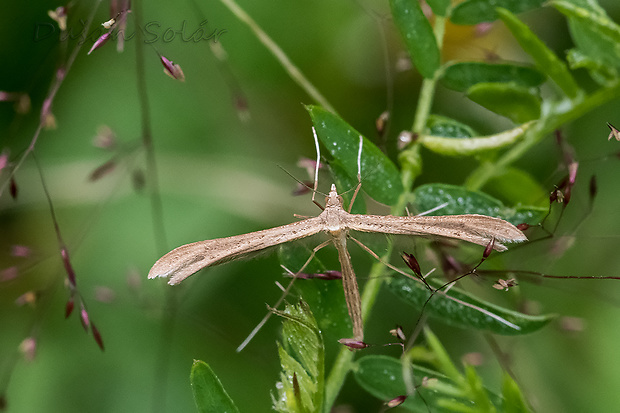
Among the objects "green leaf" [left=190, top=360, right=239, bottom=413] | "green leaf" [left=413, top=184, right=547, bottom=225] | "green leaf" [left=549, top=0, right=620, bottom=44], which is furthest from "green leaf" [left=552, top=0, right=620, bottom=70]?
"green leaf" [left=190, top=360, right=239, bottom=413]

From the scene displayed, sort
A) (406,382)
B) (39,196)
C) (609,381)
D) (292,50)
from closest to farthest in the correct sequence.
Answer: (406,382) < (609,381) < (39,196) < (292,50)

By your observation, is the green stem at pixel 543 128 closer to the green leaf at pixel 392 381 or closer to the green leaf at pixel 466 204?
the green leaf at pixel 466 204

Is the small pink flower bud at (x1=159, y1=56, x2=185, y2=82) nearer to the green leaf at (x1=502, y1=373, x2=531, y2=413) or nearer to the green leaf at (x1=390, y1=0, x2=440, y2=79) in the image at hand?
the green leaf at (x1=390, y1=0, x2=440, y2=79)

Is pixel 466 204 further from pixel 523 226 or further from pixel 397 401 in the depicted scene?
pixel 397 401

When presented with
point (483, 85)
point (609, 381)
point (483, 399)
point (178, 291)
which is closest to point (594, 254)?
point (609, 381)

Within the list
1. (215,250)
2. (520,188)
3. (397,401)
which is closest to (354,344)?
(397,401)

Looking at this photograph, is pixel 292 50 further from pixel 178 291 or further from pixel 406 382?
pixel 406 382

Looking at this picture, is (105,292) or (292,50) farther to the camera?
(292,50)

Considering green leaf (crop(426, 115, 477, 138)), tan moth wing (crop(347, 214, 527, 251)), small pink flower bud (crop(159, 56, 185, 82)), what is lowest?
tan moth wing (crop(347, 214, 527, 251))

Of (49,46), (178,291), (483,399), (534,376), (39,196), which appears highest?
(49,46)
